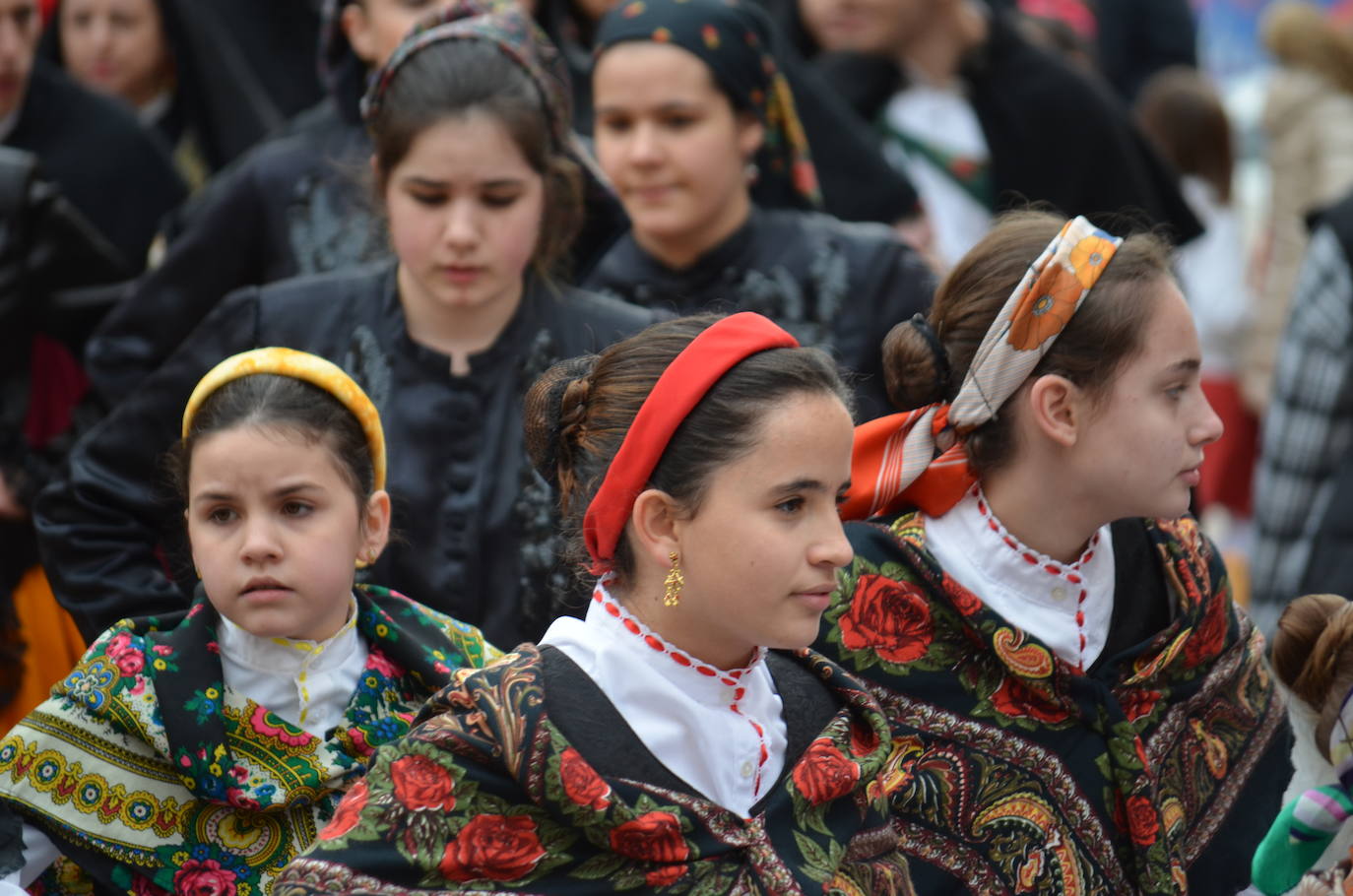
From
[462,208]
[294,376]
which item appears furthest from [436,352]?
[294,376]

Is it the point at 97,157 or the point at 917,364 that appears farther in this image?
the point at 97,157

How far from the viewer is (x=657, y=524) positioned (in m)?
2.69

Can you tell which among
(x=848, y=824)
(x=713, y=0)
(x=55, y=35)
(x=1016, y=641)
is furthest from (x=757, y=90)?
(x=55, y=35)

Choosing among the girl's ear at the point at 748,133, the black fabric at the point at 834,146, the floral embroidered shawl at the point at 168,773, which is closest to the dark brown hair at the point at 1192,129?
the black fabric at the point at 834,146

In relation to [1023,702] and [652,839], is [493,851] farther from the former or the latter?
[1023,702]

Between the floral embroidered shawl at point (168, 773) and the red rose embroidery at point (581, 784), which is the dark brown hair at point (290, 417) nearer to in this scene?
the floral embroidered shawl at point (168, 773)

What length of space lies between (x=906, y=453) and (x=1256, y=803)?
88 cm

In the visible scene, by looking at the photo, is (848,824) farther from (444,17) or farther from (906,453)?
(444,17)

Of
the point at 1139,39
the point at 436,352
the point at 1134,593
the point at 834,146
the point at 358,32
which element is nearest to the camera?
the point at 1134,593

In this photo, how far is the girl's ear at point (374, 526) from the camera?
10.2 feet

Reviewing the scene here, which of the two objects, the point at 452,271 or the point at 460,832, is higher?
the point at 452,271

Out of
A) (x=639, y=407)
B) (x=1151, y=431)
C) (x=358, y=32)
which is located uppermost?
(x=358, y=32)

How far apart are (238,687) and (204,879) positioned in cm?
29

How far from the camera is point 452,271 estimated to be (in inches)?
143
